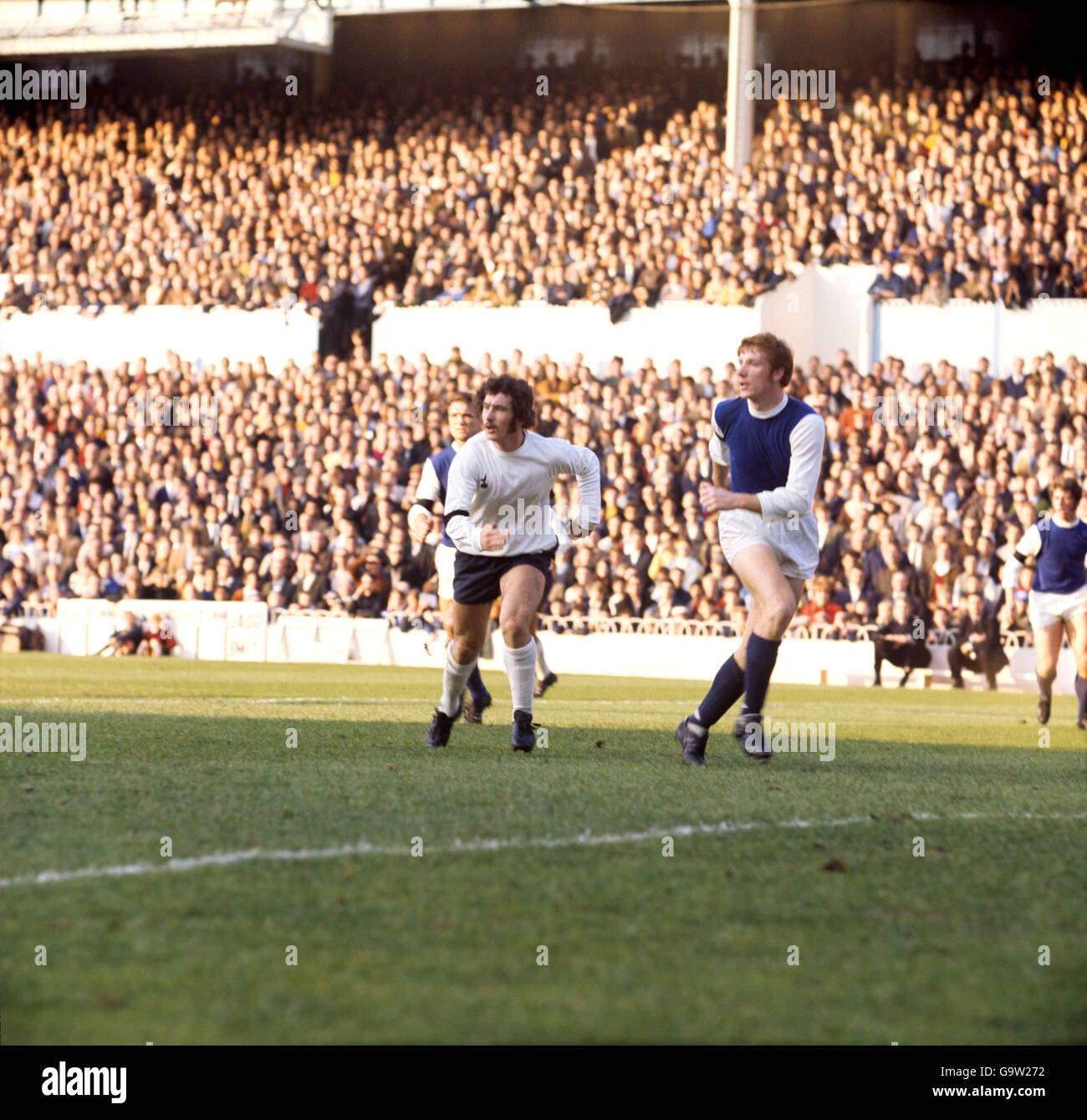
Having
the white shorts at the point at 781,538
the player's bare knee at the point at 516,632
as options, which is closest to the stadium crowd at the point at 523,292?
the white shorts at the point at 781,538

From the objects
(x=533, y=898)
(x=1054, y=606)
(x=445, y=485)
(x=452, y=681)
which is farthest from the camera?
(x=1054, y=606)

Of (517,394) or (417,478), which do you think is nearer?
(517,394)

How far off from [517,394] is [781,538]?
64.1 inches

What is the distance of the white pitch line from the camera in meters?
5.02

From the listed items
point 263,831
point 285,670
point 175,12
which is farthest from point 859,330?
point 263,831

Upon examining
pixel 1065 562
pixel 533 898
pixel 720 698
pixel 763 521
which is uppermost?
pixel 763 521

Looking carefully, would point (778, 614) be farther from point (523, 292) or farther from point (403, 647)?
point (523, 292)

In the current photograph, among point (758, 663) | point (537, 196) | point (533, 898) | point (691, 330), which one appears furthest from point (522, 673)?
point (537, 196)

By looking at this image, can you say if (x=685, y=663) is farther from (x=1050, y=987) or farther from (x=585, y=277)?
(x=1050, y=987)

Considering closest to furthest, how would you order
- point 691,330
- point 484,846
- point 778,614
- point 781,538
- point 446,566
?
point 484,846
point 778,614
point 781,538
point 446,566
point 691,330

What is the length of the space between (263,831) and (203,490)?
21012mm

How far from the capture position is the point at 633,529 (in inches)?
878

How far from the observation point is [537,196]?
2866 cm

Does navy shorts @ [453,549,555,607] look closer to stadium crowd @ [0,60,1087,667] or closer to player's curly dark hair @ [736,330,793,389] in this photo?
player's curly dark hair @ [736,330,793,389]
